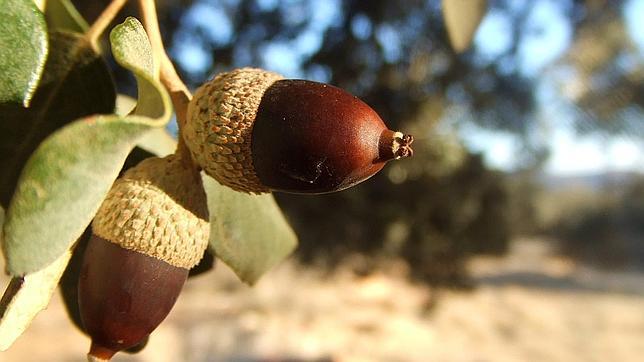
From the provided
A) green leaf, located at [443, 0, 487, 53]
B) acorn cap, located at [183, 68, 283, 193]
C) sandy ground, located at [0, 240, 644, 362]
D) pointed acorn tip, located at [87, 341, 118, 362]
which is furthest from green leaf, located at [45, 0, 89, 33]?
sandy ground, located at [0, 240, 644, 362]

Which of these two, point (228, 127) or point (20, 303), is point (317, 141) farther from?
point (20, 303)

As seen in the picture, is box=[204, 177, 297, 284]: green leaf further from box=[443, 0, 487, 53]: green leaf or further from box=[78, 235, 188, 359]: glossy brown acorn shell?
box=[443, 0, 487, 53]: green leaf

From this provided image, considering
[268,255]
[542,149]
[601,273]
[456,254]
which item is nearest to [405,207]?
[456,254]

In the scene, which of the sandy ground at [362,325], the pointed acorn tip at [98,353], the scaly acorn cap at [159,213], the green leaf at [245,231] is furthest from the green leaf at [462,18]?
the sandy ground at [362,325]

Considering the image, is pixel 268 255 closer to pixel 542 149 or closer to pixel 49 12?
pixel 49 12

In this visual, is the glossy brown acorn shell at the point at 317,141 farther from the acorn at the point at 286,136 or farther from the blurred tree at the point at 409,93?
the blurred tree at the point at 409,93

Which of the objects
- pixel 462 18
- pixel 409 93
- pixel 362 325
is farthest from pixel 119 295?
pixel 362 325
